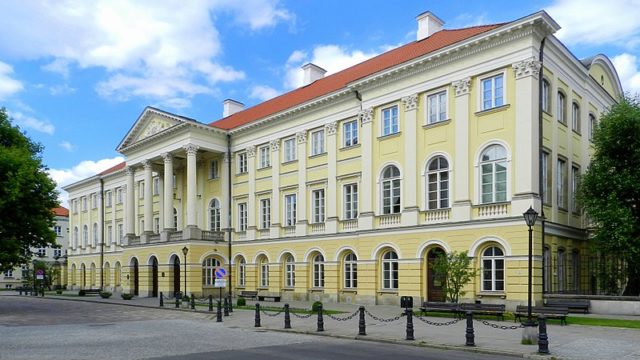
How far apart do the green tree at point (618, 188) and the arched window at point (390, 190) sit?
8836 mm

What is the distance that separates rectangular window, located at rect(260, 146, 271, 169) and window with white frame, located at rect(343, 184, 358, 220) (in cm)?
799

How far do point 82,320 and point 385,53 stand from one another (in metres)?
24.5

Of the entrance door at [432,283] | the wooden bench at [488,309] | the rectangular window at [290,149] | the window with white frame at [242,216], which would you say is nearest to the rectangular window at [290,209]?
the rectangular window at [290,149]

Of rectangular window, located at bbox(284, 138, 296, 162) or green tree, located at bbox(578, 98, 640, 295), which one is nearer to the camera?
green tree, located at bbox(578, 98, 640, 295)

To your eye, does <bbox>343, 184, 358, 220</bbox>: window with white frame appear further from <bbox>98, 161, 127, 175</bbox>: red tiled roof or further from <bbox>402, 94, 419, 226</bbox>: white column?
<bbox>98, 161, 127, 175</bbox>: red tiled roof

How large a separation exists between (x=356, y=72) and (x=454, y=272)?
18.3 meters

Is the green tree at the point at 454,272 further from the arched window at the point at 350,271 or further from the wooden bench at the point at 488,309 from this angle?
the arched window at the point at 350,271

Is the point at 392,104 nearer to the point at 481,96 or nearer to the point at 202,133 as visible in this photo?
the point at 481,96

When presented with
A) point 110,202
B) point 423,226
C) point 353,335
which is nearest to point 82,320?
point 353,335

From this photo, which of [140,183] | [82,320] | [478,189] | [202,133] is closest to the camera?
[82,320]

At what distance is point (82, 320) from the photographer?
83.0 feet

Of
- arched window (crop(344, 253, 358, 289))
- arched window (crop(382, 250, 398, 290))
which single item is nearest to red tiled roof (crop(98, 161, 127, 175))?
arched window (crop(344, 253, 358, 289))

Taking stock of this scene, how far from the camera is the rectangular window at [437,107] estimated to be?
2902 cm

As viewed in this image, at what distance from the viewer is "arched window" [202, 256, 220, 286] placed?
42.1m
